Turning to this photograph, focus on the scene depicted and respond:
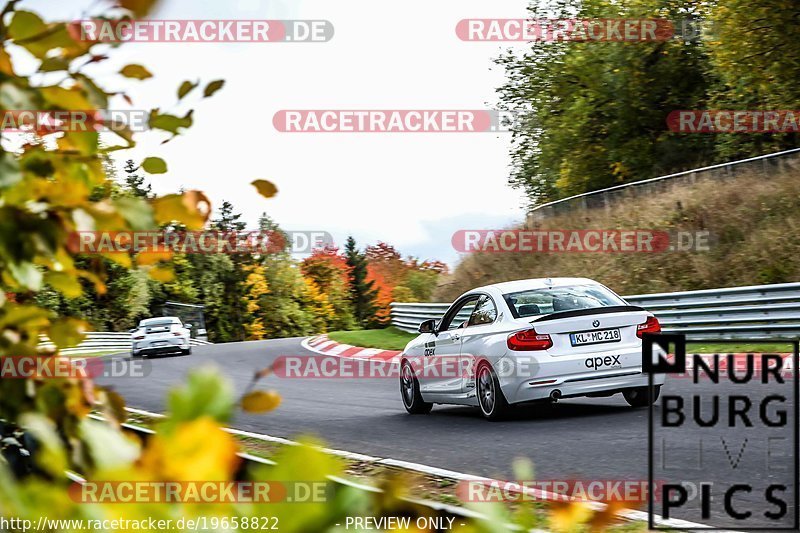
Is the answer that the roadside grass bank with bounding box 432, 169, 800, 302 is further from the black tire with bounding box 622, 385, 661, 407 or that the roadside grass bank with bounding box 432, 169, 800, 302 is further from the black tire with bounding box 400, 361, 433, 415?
the black tire with bounding box 400, 361, 433, 415

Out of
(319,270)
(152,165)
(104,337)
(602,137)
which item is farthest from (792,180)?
(319,270)

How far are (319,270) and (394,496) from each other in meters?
99.7

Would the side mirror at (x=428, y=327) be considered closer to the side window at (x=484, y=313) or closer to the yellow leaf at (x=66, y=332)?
the side window at (x=484, y=313)

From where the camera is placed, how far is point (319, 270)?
101 metres

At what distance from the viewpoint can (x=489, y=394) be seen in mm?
10898

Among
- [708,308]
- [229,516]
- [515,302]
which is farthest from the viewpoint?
[708,308]

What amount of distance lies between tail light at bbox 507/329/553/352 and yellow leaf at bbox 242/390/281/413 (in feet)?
28.6

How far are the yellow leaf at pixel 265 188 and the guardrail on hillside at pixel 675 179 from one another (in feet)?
79.3

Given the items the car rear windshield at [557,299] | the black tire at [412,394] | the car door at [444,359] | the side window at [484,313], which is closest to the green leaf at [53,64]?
the car rear windshield at [557,299]

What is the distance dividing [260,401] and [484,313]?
9.62 metres

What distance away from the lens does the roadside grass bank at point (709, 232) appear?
2344 cm

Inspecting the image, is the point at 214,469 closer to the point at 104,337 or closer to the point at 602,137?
the point at 602,137

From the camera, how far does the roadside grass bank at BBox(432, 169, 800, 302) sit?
76.9 ft

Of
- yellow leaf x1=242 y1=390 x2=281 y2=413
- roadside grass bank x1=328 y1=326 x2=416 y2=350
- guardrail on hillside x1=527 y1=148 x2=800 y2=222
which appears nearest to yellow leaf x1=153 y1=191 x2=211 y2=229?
yellow leaf x1=242 y1=390 x2=281 y2=413
